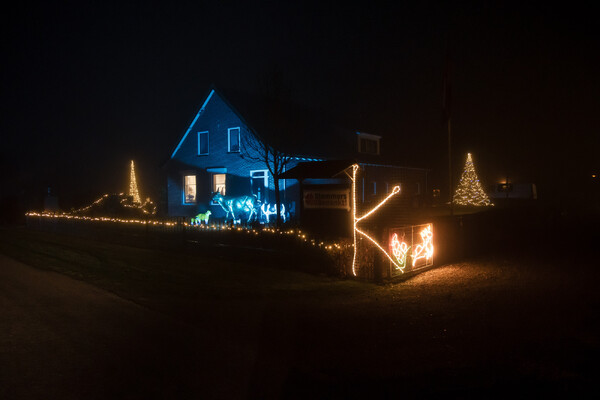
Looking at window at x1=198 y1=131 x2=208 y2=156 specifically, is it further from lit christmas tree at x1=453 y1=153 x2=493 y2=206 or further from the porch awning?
lit christmas tree at x1=453 y1=153 x2=493 y2=206

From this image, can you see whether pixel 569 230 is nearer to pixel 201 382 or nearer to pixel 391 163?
pixel 391 163

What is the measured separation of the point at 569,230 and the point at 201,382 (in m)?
20.3

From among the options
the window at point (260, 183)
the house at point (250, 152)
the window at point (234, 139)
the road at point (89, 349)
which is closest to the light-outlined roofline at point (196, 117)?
the house at point (250, 152)

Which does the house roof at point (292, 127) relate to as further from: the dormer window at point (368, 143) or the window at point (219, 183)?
the window at point (219, 183)

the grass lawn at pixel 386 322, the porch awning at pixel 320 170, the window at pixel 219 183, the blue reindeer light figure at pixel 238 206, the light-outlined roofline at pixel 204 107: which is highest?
the light-outlined roofline at pixel 204 107

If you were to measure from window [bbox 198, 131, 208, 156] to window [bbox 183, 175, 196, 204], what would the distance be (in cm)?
157

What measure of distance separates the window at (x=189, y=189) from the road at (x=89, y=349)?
684 inches

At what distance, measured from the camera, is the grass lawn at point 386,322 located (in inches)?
189

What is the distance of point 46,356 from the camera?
17.8ft

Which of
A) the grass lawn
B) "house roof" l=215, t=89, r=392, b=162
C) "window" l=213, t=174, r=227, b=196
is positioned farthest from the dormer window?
the grass lawn

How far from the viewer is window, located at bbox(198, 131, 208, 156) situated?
1003 inches

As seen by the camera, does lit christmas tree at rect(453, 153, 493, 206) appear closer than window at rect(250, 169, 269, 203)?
No

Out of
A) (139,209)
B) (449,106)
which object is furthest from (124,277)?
(139,209)

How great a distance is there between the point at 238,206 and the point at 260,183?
169cm
